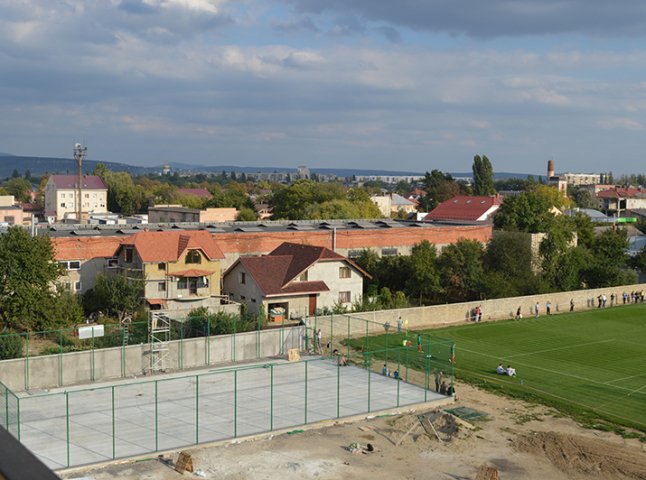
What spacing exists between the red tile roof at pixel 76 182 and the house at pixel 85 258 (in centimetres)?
9273

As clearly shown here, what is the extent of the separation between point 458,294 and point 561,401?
89.1 ft

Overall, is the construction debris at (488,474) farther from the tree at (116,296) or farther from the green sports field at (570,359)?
the tree at (116,296)

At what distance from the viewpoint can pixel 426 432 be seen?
2761 centimetres

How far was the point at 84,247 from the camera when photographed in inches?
2072

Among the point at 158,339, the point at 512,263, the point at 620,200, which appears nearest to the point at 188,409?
the point at 158,339

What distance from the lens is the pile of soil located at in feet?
80.7

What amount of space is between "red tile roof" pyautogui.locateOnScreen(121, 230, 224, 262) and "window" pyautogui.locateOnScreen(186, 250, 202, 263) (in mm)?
460

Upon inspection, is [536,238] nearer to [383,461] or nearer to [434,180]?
[383,461]

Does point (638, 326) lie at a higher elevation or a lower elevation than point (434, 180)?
lower

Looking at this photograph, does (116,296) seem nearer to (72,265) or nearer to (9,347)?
(72,265)

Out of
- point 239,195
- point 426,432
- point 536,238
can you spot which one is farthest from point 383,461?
point 239,195

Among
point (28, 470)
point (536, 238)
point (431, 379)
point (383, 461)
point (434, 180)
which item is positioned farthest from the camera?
point (434, 180)

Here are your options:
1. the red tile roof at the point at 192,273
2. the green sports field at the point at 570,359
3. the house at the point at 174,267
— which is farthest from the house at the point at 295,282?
the green sports field at the point at 570,359

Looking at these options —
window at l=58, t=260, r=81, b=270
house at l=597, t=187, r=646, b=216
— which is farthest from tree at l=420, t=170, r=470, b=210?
window at l=58, t=260, r=81, b=270
